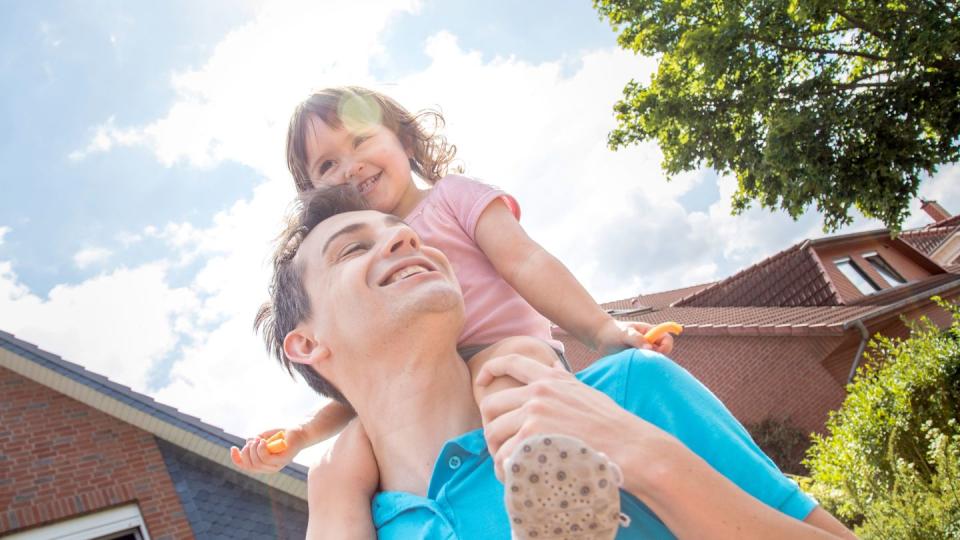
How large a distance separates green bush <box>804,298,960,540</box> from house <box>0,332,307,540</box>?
6107mm

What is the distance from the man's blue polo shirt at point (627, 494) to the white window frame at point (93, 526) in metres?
6.38

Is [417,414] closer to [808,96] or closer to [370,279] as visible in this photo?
[370,279]

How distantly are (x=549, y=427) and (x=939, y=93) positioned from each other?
11.0 m

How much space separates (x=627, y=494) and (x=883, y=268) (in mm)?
22411

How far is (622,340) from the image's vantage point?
1745 millimetres

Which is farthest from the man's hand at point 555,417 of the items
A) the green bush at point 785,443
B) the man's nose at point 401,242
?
the green bush at point 785,443

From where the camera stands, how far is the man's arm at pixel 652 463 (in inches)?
42.2

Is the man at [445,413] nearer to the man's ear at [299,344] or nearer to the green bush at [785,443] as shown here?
the man's ear at [299,344]

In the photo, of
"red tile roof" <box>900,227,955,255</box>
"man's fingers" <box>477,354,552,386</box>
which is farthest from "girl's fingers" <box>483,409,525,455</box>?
"red tile roof" <box>900,227,955,255</box>

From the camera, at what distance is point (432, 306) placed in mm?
1680

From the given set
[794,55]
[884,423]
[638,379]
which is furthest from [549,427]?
[794,55]

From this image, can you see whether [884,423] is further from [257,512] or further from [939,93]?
[257,512]

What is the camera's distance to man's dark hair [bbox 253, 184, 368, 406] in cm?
212

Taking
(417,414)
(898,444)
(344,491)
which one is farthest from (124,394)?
(898,444)
